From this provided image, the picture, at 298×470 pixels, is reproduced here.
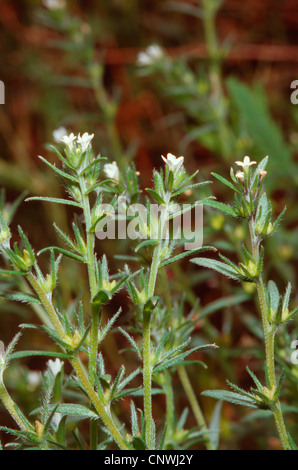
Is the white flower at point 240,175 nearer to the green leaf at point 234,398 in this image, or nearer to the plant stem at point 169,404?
the green leaf at point 234,398

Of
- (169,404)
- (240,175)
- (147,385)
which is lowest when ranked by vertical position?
(169,404)

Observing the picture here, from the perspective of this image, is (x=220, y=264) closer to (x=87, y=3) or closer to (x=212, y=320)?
(x=212, y=320)

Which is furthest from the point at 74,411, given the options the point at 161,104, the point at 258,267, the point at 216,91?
the point at 161,104

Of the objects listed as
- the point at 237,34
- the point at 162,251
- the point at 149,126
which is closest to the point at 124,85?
the point at 149,126

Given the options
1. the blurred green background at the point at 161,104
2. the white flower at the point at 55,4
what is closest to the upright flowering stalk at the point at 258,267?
the blurred green background at the point at 161,104

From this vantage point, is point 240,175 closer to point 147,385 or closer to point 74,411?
point 147,385

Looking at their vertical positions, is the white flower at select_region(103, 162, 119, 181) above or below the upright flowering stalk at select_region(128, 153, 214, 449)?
above

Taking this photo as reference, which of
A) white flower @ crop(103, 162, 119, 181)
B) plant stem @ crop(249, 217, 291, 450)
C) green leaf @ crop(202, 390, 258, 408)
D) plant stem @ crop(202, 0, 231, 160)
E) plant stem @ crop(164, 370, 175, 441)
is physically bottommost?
plant stem @ crop(164, 370, 175, 441)

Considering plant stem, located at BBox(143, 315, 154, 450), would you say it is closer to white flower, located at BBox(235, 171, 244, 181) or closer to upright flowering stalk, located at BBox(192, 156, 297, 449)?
upright flowering stalk, located at BBox(192, 156, 297, 449)

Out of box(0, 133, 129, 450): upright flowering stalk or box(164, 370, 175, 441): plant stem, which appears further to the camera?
box(164, 370, 175, 441): plant stem

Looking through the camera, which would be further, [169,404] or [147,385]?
[169,404]

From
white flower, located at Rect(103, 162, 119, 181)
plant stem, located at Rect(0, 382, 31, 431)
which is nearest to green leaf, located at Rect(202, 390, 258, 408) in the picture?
plant stem, located at Rect(0, 382, 31, 431)
